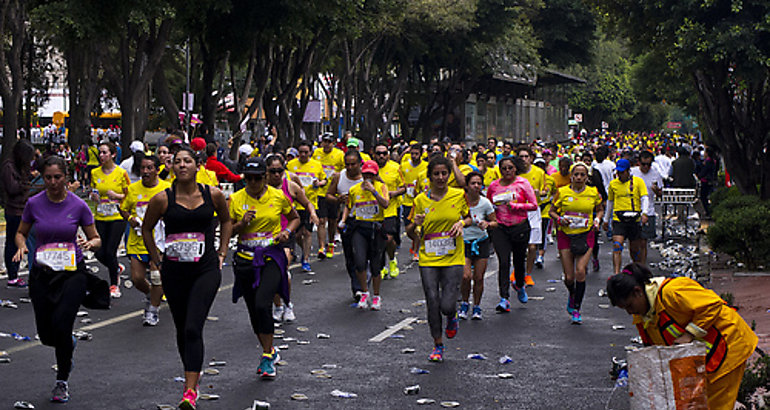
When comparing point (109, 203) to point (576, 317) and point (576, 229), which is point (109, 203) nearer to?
point (576, 229)

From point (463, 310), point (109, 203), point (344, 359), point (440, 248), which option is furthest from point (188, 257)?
point (109, 203)

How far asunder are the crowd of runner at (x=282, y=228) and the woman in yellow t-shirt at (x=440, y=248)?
1 centimetres

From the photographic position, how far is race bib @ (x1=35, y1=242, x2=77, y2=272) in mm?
8273

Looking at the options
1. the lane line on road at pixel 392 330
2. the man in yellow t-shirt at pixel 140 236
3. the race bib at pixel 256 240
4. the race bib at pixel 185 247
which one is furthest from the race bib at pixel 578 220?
the race bib at pixel 185 247

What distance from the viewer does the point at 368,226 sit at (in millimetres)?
13164

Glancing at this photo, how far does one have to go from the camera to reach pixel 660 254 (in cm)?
1938

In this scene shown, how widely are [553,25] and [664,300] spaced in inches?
2003

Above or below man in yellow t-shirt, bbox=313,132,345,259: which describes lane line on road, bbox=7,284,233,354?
below

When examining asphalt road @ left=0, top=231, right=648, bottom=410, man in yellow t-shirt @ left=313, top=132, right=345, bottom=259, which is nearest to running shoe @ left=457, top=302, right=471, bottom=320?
asphalt road @ left=0, top=231, right=648, bottom=410

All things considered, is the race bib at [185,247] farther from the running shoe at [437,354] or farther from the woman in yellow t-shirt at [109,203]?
the woman in yellow t-shirt at [109,203]

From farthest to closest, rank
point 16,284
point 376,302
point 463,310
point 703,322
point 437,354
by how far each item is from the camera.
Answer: point 16,284 < point 376,302 < point 463,310 < point 437,354 < point 703,322

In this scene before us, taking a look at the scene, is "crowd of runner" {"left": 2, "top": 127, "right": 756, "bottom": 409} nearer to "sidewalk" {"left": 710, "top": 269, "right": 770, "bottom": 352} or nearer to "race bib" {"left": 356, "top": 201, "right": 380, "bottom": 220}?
"race bib" {"left": 356, "top": 201, "right": 380, "bottom": 220}

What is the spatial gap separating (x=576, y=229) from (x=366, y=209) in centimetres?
245

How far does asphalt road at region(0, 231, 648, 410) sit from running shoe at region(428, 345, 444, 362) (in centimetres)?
7
